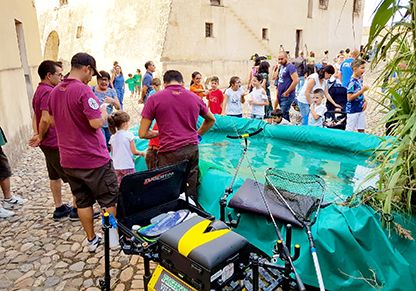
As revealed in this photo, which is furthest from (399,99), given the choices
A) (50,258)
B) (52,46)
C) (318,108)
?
(52,46)

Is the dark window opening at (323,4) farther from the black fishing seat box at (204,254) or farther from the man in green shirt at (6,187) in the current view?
the black fishing seat box at (204,254)

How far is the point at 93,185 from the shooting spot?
291 cm

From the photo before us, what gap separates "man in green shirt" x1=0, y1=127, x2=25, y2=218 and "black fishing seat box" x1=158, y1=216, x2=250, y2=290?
9.64ft

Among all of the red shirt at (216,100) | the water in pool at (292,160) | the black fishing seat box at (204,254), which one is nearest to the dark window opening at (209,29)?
the red shirt at (216,100)

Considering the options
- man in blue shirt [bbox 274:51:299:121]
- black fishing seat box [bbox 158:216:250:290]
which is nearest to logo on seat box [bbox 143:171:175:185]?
black fishing seat box [bbox 158:216:250:290]

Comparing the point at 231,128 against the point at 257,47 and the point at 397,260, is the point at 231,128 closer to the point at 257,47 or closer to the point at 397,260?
the point at 397,260

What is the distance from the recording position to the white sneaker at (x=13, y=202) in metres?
4.17

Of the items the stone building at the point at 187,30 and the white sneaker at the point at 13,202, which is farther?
the stone building at the point at 187,30

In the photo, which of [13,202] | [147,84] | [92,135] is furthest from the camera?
[147,84]

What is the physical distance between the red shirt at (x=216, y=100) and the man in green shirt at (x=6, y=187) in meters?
3.77

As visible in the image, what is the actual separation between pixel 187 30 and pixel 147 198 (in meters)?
14.3

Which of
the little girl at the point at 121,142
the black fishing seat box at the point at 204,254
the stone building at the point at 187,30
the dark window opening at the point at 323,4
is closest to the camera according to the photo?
the black fishing seat box at the point at 204,254

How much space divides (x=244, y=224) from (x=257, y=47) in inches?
693

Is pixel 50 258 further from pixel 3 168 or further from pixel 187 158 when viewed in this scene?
pixel 187 158
